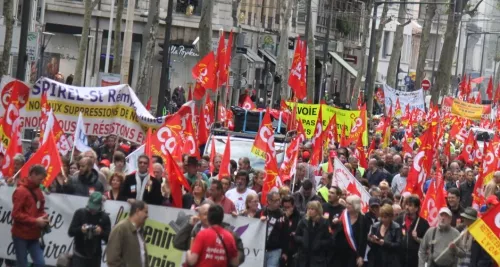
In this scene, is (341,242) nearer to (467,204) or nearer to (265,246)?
(265,246)

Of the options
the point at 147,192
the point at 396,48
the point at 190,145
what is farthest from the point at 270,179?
the point at 396,48

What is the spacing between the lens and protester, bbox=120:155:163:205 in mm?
16219

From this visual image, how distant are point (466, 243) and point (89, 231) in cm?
394

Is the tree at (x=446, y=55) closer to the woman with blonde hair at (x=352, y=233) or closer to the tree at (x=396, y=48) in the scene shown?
the tree at (x=396, y=48)

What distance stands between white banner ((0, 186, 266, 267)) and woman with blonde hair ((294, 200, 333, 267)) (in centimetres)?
41

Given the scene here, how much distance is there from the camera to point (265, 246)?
16.0m

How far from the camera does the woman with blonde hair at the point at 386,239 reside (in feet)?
52.6

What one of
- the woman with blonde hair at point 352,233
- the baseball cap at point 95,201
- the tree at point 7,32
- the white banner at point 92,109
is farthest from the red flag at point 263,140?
the tree at point 7,32

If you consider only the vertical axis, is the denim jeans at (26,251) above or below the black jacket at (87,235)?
below

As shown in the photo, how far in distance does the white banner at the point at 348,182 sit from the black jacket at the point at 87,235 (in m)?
4.75

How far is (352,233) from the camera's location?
16.1m

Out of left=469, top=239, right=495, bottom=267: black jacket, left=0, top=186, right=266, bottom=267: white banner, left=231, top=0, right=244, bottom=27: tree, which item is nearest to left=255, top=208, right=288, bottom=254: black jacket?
left=0, top=186, right=266, bottom=267: white banner

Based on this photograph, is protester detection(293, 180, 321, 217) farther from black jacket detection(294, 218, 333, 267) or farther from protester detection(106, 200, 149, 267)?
protester detection(106, 200, 149, 267)

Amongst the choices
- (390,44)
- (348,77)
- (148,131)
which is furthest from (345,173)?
(390,44)
